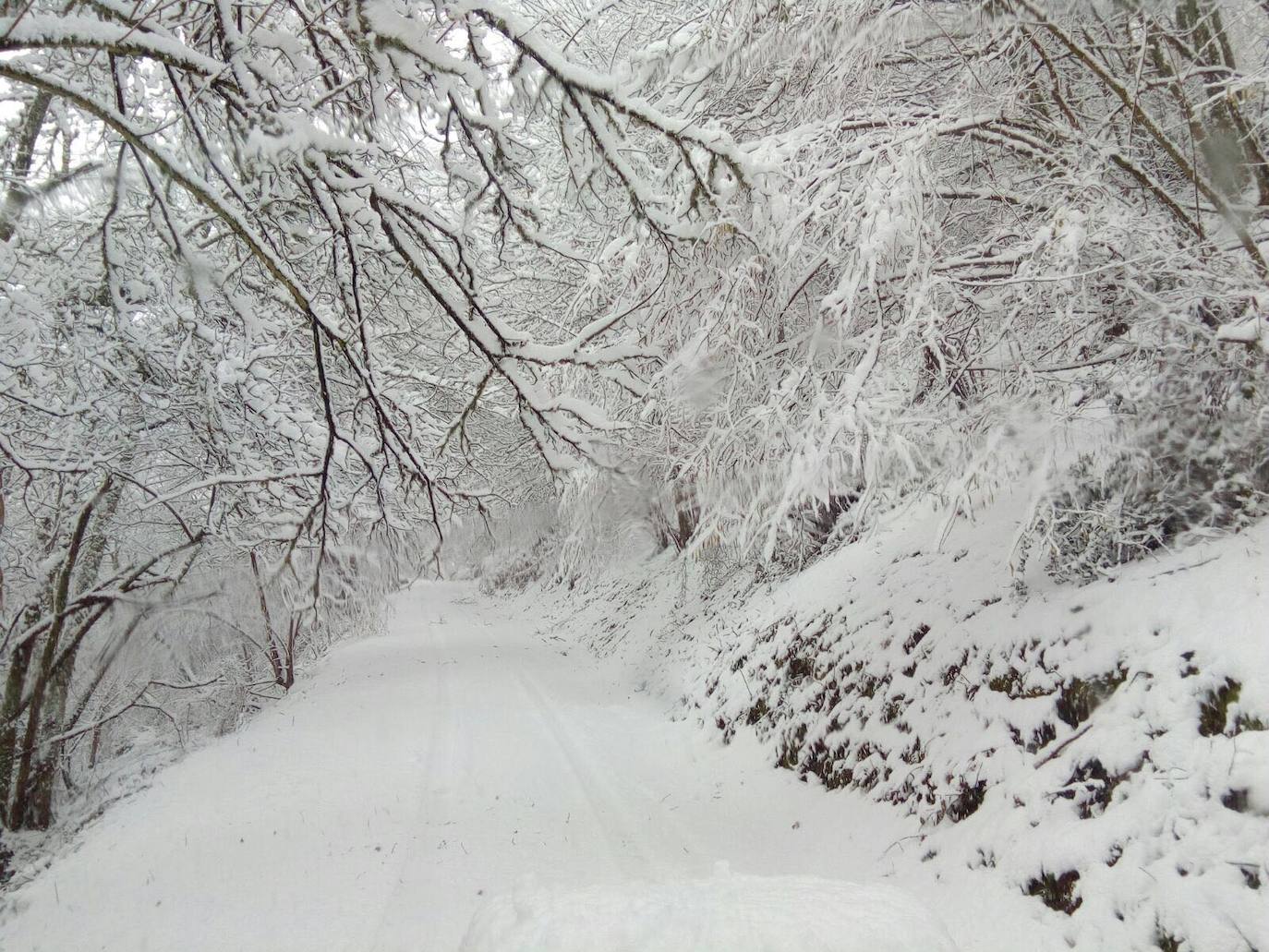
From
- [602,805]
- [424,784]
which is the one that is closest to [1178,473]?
[602,805]

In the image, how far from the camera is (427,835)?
5668mm

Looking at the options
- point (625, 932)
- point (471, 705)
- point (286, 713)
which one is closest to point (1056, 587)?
point (625, 932)

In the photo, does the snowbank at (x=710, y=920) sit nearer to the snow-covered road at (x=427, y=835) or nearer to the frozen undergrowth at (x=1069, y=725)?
the snow-covered road at (x=427, y=835)

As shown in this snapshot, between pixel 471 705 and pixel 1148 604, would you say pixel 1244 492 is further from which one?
pixel 471 705

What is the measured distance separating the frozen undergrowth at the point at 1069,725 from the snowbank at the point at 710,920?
1.69 metres

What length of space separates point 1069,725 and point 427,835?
5.04 metres

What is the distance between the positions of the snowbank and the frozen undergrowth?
5.54 ft

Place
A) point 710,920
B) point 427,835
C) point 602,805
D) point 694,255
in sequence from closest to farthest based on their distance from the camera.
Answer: point 710,920, point 694,255, point 427,835, point 602,805

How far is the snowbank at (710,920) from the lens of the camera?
173 centimetres

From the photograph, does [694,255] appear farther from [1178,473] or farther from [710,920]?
[710,920]

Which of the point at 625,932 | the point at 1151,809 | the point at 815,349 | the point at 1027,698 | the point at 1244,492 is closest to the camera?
the point at 625,932

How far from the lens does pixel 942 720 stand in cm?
Answer: 472

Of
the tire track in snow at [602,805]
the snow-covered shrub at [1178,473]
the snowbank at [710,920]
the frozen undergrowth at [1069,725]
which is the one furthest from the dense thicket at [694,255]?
the tire track in snow at [602,805]

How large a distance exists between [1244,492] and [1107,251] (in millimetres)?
1653
